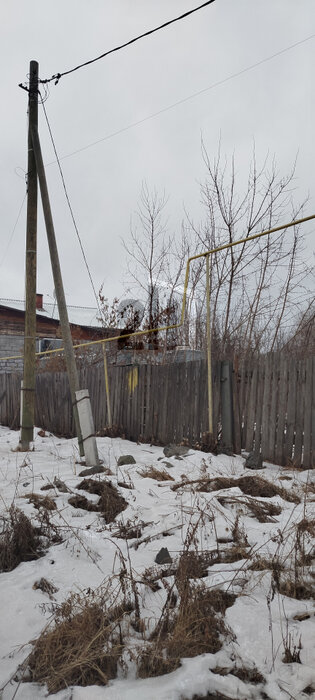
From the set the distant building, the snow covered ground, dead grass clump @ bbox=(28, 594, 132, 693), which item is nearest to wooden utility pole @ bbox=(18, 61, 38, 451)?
the snow covered ground

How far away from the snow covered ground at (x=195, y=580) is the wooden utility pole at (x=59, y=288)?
153 cm

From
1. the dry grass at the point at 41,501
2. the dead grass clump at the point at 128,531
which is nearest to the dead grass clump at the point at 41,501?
the dry grass at the point at 41,501

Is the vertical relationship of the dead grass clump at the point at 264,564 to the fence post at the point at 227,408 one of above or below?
below

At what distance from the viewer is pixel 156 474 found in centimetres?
475

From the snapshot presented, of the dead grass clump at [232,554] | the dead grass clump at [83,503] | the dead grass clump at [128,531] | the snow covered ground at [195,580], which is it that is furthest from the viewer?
the dead grass clump at [83,503]

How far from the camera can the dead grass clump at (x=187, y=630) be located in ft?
5.52

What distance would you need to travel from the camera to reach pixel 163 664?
1.69 meters

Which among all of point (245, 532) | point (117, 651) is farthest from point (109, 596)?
point (245, 532)

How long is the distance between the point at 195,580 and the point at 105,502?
1.63 meters

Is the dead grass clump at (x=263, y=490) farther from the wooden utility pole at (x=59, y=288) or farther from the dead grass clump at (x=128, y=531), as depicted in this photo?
the wooden utility pole at (x=59, y=288)

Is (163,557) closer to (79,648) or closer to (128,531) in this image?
(128,531)

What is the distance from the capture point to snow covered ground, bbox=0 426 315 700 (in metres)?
1.61

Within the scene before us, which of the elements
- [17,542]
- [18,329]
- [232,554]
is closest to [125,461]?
[17,542]

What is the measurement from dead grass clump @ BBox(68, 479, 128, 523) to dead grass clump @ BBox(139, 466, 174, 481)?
29.4 inches
